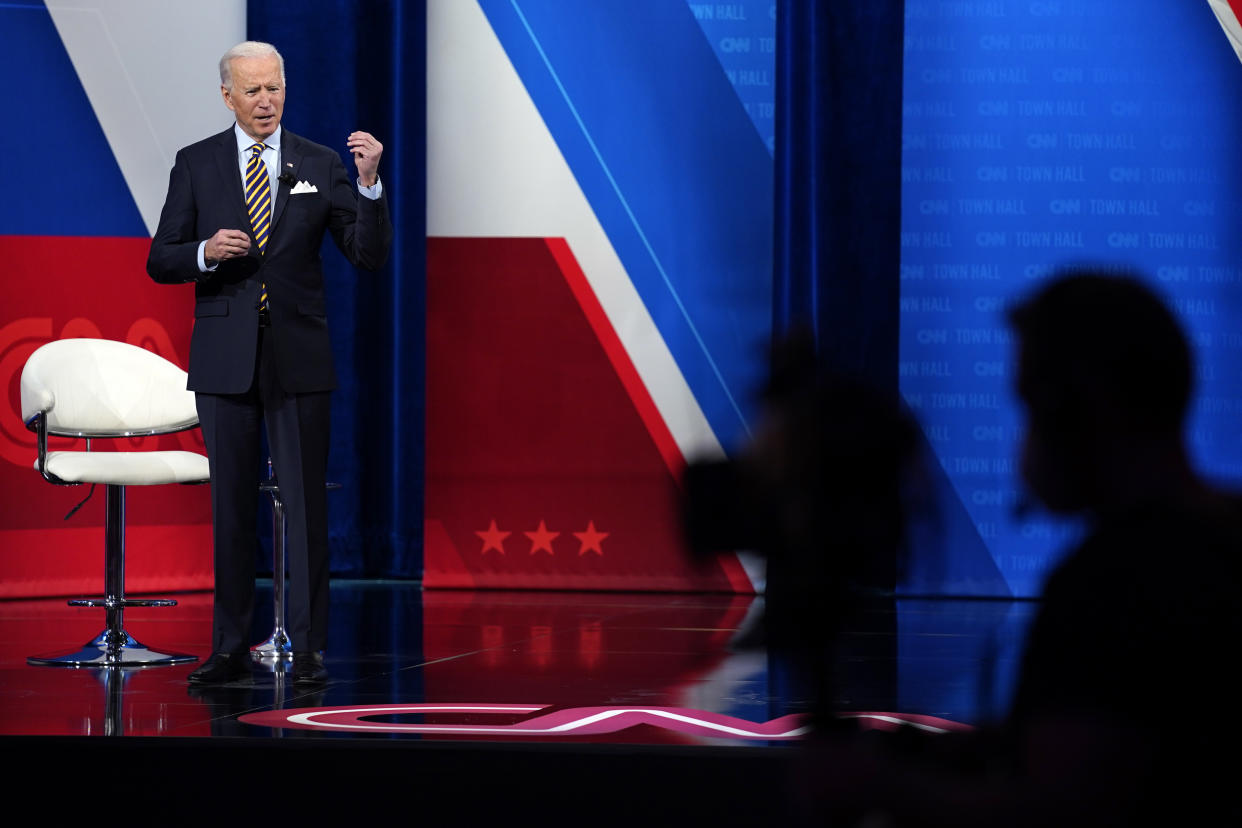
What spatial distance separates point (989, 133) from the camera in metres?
6.22

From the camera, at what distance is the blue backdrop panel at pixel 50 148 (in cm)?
591

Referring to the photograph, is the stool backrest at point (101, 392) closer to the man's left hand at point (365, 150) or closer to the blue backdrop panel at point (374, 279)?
the man's left hand at point (365, 150)

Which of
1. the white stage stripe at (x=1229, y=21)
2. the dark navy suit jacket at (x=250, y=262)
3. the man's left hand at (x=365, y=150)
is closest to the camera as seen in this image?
the man's left hand at (x=365, y=150)

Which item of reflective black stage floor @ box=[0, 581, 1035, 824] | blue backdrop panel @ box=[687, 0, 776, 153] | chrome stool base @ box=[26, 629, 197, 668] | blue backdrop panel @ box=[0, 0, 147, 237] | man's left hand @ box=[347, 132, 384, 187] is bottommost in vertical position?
reflective black stage floor @ box=[0, 581, 1035, 824]

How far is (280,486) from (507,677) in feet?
2.53

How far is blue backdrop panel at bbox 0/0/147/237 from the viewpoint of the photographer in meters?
5.91

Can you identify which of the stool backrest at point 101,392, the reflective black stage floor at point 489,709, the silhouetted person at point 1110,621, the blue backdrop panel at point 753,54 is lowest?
the reflective black stage floor at point 489,709

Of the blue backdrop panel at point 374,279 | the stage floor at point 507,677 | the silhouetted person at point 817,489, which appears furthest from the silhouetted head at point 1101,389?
the blue backdrop panel at point 374,279

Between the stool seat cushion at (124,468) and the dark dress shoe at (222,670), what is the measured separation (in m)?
0.57

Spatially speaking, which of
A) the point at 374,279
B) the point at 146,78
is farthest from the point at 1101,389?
the point at 374,279

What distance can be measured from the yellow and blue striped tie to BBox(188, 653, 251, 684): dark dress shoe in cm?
86

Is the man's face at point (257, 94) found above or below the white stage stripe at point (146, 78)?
below

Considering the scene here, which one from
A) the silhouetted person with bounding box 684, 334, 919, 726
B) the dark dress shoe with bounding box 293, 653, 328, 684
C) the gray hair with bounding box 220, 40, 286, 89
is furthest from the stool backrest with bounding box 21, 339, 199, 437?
the silhouetted person with bounding box 684, 334, 919, 726

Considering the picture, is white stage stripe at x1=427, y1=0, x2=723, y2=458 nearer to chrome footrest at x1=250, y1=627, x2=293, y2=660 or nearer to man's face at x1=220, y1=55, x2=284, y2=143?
chrome footrest at x1=250, y1=627, x2=293, y2=660
